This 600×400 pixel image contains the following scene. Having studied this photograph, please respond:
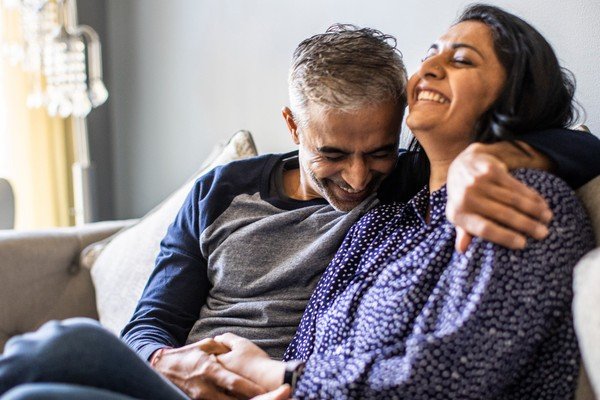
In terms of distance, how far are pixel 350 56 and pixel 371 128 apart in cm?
14

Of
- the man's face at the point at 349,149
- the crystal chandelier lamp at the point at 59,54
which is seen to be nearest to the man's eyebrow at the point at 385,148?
the man's face at the point at 349,149

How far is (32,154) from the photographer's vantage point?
2857 millimetres

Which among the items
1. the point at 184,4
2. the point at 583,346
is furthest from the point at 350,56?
the point at 184,4

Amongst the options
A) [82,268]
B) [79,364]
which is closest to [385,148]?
[79,364]

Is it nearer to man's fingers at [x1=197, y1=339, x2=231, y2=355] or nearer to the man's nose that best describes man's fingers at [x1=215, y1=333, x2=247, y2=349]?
man's fingers at [x1=197, y1=339, x2=231, y2=355]

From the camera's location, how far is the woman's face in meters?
1.24

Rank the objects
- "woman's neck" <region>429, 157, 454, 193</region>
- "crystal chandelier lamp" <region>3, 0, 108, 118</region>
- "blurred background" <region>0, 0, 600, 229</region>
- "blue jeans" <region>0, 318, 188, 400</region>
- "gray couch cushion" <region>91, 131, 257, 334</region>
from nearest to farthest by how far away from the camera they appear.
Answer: "blue jeans" <region>0, 318, 188, 400</region> → "woman's neck" <region>429, 157, 454, 193</region> → "gray couch cushion" <region>91, 131, 257, 334</region> → "blurred background" <region>0, 0, 600, 229</region> → "crystal chandelier lamp" <region>3, 0, 108, 118</region>

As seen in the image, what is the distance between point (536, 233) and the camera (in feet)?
3.35

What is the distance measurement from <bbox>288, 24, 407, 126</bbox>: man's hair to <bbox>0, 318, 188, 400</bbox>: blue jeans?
0.62 meters

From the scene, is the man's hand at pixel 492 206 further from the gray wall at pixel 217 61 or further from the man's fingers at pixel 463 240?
the gray wall at pixel 217 61

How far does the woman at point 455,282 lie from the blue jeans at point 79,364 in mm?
268

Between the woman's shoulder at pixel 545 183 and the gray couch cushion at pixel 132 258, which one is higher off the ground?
the woman's shoulder at pixel 545 183

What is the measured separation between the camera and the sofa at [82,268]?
1854mm

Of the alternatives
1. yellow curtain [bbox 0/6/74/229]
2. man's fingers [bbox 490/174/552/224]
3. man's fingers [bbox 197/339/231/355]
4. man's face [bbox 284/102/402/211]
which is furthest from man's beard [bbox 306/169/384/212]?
yellow curtain [bbox 0/6/74/229]
